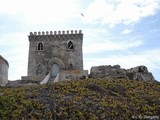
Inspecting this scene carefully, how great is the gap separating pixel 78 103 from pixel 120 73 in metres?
14.8

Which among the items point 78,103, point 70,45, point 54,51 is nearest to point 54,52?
point 54,51

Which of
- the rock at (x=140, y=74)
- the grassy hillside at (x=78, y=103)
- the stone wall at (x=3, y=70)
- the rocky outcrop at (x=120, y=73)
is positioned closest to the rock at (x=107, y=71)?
the rocky outcrop at (x=120, y=73)

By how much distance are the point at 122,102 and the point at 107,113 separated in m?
2.21

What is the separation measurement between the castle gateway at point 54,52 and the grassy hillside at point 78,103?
4700 cm

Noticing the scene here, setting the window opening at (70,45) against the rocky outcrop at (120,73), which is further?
the window opening at (70,45)

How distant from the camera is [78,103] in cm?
1833

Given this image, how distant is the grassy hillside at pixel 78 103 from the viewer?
17109mm

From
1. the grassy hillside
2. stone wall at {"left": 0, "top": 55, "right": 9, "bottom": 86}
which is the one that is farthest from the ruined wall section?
the grassy hillside

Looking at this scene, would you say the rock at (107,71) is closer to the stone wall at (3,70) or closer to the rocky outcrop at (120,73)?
the rocky outcrop at (120,73)

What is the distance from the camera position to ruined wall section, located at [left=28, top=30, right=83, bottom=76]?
69.6 m

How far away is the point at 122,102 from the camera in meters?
19.5

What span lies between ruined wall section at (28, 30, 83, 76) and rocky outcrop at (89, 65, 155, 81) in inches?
1394

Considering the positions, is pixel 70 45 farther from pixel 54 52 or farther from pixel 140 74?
pixel 140 74

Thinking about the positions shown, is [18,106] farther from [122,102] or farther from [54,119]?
[122,102]
